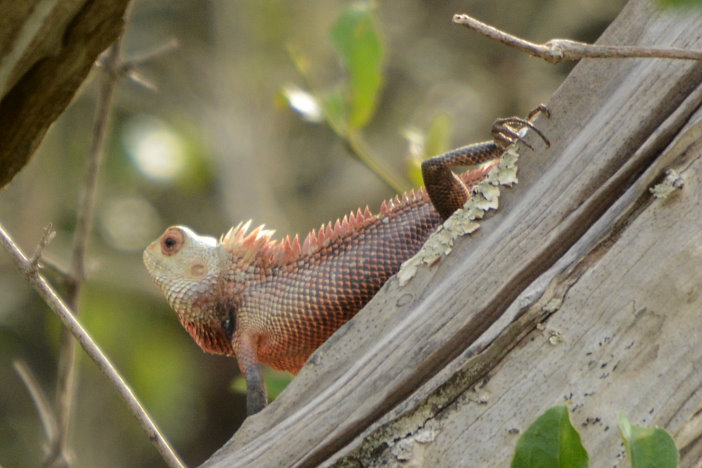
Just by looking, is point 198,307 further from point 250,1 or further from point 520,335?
point 250,1

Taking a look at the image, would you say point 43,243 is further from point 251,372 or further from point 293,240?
point 293,240

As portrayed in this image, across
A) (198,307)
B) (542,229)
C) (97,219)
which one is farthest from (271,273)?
(97,219)

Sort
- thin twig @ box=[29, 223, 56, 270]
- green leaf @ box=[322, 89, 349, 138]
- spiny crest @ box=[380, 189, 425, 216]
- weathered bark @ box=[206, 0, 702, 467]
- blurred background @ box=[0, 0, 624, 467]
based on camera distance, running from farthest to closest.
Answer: blurred background @ box=[0, 0, 624, 467], green leaf @ box=[322, 89, 349, 138], spiny crest @ box=[380, 189, 425, 216], thin twig @ box=[29, 223, 56, 270], weathered bark @ box=[206, 0, 702, 467]

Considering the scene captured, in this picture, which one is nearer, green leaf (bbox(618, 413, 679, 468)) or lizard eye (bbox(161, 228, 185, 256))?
green leaf (bbox(618, 413, 679, 468))

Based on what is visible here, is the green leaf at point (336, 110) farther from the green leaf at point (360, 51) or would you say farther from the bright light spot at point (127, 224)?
the bright light spot at point (127, 224)

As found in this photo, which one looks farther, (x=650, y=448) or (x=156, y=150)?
(x=156, y=150)

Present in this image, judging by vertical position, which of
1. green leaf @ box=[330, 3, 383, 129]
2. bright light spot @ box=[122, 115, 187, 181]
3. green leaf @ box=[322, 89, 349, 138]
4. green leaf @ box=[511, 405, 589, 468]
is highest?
green leaf @ box=[330, 3, 383, 129]

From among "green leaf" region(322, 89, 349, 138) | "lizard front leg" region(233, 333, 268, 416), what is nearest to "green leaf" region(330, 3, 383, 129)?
"green leaf" region(322, 89, 349, 138)

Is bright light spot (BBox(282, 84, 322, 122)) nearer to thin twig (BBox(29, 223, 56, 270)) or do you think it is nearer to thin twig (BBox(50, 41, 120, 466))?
thin twig (BBox(50, 41, 120, 466))

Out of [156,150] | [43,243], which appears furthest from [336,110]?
[156,150]
